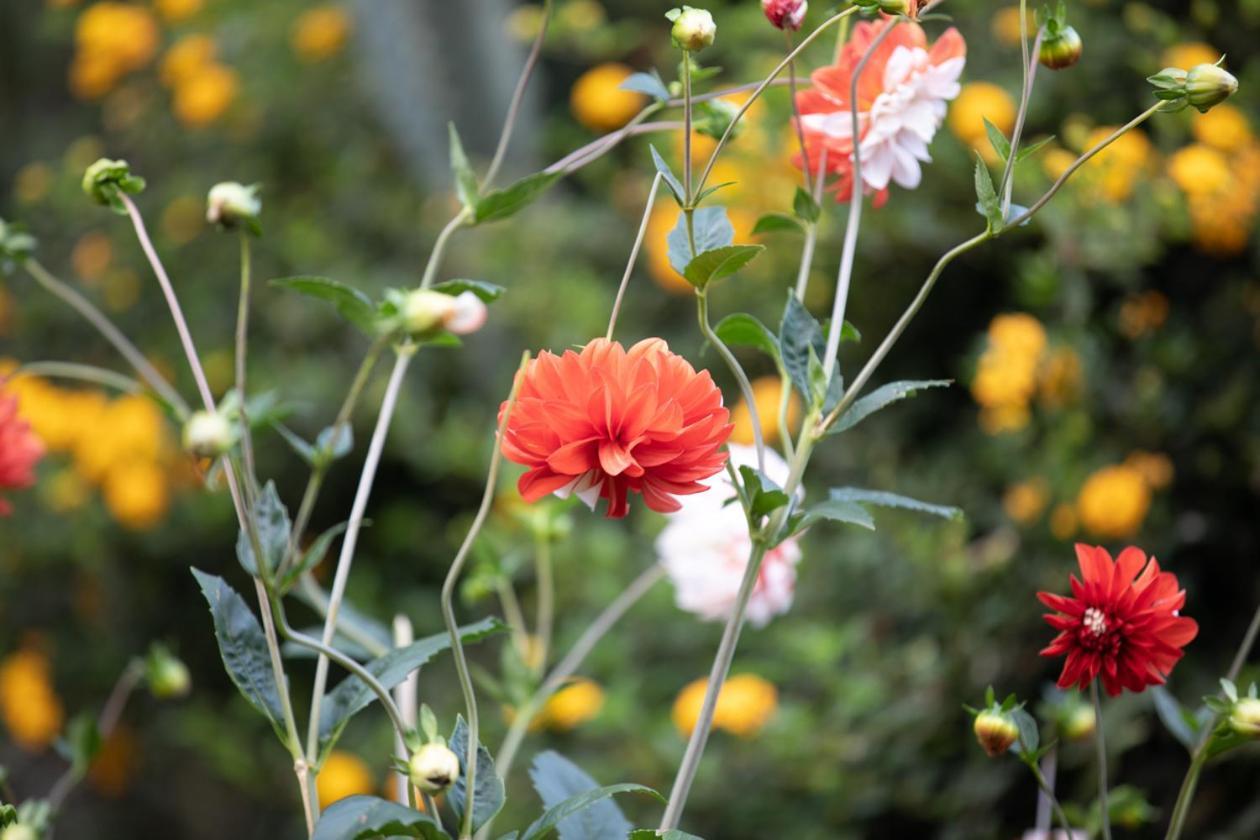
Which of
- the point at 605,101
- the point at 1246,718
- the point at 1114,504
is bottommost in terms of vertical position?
the point at 1114,504

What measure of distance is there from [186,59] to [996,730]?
1629mm

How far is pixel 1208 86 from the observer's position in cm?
41

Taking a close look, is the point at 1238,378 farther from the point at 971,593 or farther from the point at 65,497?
the point at 65,497

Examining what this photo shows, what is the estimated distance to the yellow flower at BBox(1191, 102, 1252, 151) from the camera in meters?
0.98

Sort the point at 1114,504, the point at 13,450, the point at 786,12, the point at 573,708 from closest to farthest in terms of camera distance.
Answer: the point at 786,12 → the point at 13,450 → the point at 1114,504 → the point at 573,708

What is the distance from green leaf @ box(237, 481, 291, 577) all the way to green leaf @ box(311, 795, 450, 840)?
0.08 m

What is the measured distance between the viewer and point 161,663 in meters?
0.60

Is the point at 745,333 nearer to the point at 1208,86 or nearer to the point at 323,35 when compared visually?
the point at 1208,86

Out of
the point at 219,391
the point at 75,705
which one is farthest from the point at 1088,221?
the point at 75,705

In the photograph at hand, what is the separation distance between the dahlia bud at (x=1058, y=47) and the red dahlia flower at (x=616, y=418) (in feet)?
0.56

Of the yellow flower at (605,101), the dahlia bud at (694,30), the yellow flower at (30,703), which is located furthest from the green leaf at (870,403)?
the yellow flower at (30,703)

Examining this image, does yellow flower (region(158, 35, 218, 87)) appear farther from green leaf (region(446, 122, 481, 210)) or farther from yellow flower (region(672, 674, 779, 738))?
green leaf (region(446, 122, 481, 210))

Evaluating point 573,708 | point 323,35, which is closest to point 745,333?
point 573,708

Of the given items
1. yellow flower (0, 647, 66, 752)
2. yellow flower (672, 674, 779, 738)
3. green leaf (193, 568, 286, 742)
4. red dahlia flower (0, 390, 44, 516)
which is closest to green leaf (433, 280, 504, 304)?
green leaf (193, 568, 286, 742)
